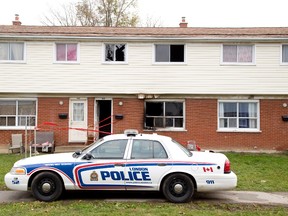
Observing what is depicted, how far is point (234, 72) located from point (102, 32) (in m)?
6.90

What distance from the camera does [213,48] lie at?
16.5 m

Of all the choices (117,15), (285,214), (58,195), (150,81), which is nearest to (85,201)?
(58,195)

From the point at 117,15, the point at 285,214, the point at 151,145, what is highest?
the point at 117,15

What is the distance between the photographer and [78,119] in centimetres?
1698

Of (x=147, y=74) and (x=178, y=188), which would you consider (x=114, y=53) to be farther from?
(x=178, y=188)

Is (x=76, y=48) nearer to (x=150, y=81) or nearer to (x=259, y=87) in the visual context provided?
(x=150, y=81)

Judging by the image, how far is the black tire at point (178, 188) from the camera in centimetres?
740

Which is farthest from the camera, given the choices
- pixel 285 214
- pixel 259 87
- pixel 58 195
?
pixel 259 87

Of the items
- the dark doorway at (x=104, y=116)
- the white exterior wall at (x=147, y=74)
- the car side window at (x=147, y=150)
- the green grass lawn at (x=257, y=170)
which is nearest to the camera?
the car side window at (x=147, y=150)

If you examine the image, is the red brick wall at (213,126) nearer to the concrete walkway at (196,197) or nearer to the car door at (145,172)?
the concrete walkway at (196,197)

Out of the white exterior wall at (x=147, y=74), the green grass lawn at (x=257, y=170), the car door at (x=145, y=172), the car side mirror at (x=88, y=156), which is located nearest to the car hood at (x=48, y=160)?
the car side mirror at (x=88, y=156)

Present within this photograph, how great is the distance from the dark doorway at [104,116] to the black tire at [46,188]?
9732 mm

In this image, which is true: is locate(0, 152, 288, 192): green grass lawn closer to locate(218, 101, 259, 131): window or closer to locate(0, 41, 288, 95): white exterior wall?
locate(218, 101, 259, 131): window

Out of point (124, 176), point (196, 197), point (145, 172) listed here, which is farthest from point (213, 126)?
point (124, 176)
